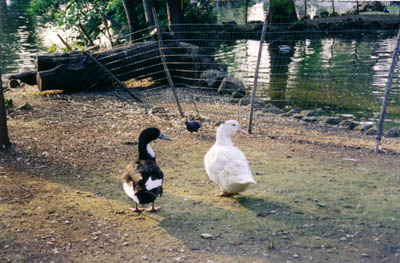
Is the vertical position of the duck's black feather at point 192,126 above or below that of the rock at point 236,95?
above

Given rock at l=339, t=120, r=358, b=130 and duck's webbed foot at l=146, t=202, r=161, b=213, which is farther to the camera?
rock at l=339, t=120, r=358, b=130

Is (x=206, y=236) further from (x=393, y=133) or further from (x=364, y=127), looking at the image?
(x=364, y=127)

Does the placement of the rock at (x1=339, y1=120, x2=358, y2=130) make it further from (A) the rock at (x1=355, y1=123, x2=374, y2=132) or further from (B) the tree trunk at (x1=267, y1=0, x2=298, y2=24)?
(B) the tree trunk at (x1=267, y1=0, x2=298, y2=24)

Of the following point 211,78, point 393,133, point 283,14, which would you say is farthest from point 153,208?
point 283,14

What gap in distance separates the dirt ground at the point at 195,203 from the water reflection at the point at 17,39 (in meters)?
11.8

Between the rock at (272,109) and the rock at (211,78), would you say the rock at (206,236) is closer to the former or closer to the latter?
the rock at (272,109)

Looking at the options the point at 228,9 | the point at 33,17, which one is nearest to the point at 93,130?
the point at 33,17

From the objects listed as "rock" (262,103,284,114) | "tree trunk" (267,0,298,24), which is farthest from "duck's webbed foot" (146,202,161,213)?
"tree trunk" (267,0,298,24)

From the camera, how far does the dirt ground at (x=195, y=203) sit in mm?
4660

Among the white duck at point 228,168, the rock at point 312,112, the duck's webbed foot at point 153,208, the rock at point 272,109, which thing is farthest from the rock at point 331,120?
the duck's webbed foot at point 153,208

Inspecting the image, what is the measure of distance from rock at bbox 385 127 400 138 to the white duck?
6.07 m

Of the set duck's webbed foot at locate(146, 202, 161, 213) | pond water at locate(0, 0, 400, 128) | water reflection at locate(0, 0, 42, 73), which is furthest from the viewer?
water reflection at locate(0, 0, 42, 73)

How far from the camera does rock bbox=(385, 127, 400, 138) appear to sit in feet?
34.6

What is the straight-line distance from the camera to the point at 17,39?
26172 millimetres
